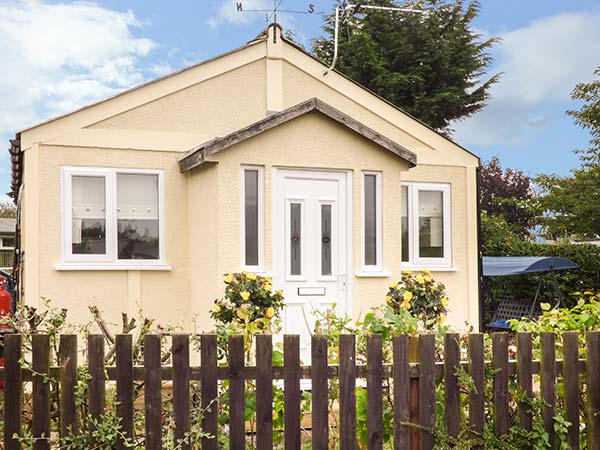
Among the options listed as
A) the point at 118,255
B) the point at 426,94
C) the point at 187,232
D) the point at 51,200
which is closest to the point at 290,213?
the point at 187,232

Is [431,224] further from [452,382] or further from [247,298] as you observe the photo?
[452,382]

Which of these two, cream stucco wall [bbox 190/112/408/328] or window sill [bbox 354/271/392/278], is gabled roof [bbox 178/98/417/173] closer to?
cream stucco wall [bbox 190/112/408/328]

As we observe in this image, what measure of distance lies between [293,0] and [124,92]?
9.86 feet

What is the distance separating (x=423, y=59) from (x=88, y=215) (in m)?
22.1

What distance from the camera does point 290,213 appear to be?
31.4 ft

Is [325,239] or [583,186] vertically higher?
[583,186]

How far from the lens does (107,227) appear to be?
10.2 m

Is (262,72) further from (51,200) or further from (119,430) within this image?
(119,430)

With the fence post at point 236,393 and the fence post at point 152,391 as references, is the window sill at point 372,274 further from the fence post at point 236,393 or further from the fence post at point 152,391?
the fence post at point 152,391

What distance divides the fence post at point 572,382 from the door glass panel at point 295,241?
496cm

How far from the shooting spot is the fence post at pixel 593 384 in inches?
198

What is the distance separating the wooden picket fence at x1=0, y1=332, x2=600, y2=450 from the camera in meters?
4.42

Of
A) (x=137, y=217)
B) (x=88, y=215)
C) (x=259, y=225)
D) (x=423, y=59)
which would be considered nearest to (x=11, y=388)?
(x=259, y=225)

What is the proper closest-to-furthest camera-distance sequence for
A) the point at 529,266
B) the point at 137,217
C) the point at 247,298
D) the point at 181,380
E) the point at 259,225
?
the point at 181,380 → the point at 247,298 → the point at 259,225 → the point at 137,217 → the point at 529,266
